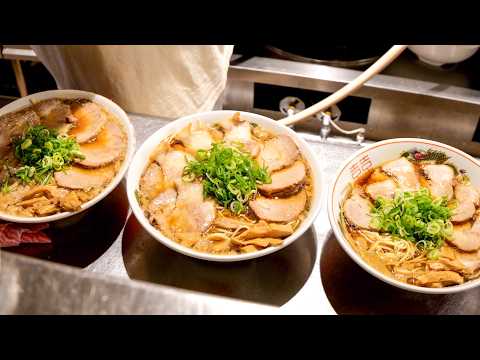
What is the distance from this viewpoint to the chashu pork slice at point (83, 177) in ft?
6.42

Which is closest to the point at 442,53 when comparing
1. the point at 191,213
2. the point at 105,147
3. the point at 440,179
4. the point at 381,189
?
the point at 440,179

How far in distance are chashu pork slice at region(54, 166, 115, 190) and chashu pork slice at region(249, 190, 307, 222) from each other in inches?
24.8

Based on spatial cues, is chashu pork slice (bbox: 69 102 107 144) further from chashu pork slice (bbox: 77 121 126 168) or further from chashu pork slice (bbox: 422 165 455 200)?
chashu pork slice (bbox: 422 165 455 200)

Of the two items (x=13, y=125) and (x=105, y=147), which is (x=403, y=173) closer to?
(x=105, y=147)

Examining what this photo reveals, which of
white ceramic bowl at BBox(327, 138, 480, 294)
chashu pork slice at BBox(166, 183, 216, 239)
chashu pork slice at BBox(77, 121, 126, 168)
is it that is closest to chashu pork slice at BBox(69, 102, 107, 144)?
chashu pork slice at BBox(77, 121, 126, 168)

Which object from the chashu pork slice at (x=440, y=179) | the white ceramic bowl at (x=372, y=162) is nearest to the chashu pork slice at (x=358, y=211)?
the white ceramic bowl at (x=372, y=162)

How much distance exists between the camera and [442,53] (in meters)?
2.82

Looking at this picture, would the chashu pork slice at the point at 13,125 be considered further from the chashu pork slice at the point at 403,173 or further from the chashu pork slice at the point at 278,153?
the chashu pork slice at the point at 403,173
